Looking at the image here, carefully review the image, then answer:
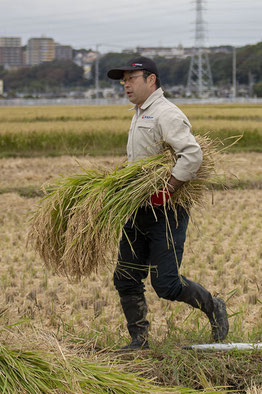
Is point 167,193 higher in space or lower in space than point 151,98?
lower

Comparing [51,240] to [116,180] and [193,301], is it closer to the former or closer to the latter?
[116,180]

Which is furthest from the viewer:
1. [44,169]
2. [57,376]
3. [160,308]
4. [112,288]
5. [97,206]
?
[44,169]

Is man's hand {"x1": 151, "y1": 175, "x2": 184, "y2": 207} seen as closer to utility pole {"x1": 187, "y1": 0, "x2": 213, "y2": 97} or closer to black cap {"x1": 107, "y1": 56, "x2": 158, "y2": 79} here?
black cap {"x1": 107, "y1": 56, "x2": 158, "y2": 79}

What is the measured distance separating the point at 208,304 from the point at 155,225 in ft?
1.97

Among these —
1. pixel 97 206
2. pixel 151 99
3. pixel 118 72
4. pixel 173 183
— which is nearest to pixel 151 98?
pixel 151 99

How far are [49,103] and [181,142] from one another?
58.8 m

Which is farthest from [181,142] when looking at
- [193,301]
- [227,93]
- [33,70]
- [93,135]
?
[33,70]

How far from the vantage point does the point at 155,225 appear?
143 inches

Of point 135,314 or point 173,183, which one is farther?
point 135,314

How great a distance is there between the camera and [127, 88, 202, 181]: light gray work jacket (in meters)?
3.43

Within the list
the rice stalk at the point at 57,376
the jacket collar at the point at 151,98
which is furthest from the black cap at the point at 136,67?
the rice stalk at the point at 57,376

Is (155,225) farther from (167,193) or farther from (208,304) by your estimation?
(208,304)

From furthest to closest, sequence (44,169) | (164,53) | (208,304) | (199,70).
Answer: (164,53) → (199,70) → (44,169) → (208,304)

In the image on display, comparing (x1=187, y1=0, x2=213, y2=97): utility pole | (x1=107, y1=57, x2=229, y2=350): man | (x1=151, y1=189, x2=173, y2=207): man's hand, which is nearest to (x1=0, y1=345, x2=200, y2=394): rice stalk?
(x1=107, y1=57, x2=229, y2=350): man
